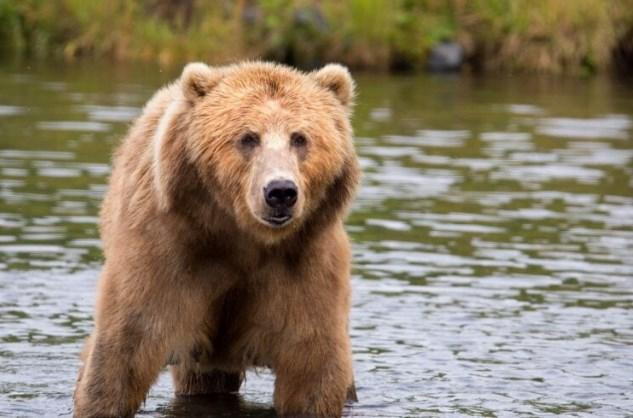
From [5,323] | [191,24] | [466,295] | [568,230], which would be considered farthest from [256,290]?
[191,24]

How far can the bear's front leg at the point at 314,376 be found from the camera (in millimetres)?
7004

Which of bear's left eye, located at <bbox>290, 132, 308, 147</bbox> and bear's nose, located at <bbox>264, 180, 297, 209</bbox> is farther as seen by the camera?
bear's left eye, located at <bbox>290, 132, 308, 147</bbox>

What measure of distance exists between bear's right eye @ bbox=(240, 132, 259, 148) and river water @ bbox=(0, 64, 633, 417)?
1921 millimetres

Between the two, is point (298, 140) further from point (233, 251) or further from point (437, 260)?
point (437, 260)

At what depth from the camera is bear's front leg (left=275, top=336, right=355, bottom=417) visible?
700cm

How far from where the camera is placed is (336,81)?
23.3 feet

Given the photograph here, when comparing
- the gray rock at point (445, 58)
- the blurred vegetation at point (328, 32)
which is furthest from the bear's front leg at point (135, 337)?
the gray rock at point (445, 58)

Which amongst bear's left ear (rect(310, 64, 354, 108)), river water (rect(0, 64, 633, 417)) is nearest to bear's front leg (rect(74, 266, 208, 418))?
river water (rect(0, 64, 633, 417))

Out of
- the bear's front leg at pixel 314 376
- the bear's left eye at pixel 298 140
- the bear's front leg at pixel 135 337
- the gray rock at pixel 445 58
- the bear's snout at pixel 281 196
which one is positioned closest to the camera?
the bear's snout at pixel 281 196

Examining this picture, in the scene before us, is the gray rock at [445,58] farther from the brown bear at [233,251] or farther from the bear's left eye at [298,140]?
the bear's left eye at [298,140]

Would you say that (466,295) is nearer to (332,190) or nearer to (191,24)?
(332,190)

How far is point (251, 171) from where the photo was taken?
6.60 meters

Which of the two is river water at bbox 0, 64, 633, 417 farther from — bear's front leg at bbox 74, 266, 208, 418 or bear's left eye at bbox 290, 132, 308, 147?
bear's left eye at bbox 290, 132, 308, 147

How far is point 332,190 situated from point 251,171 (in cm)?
42
